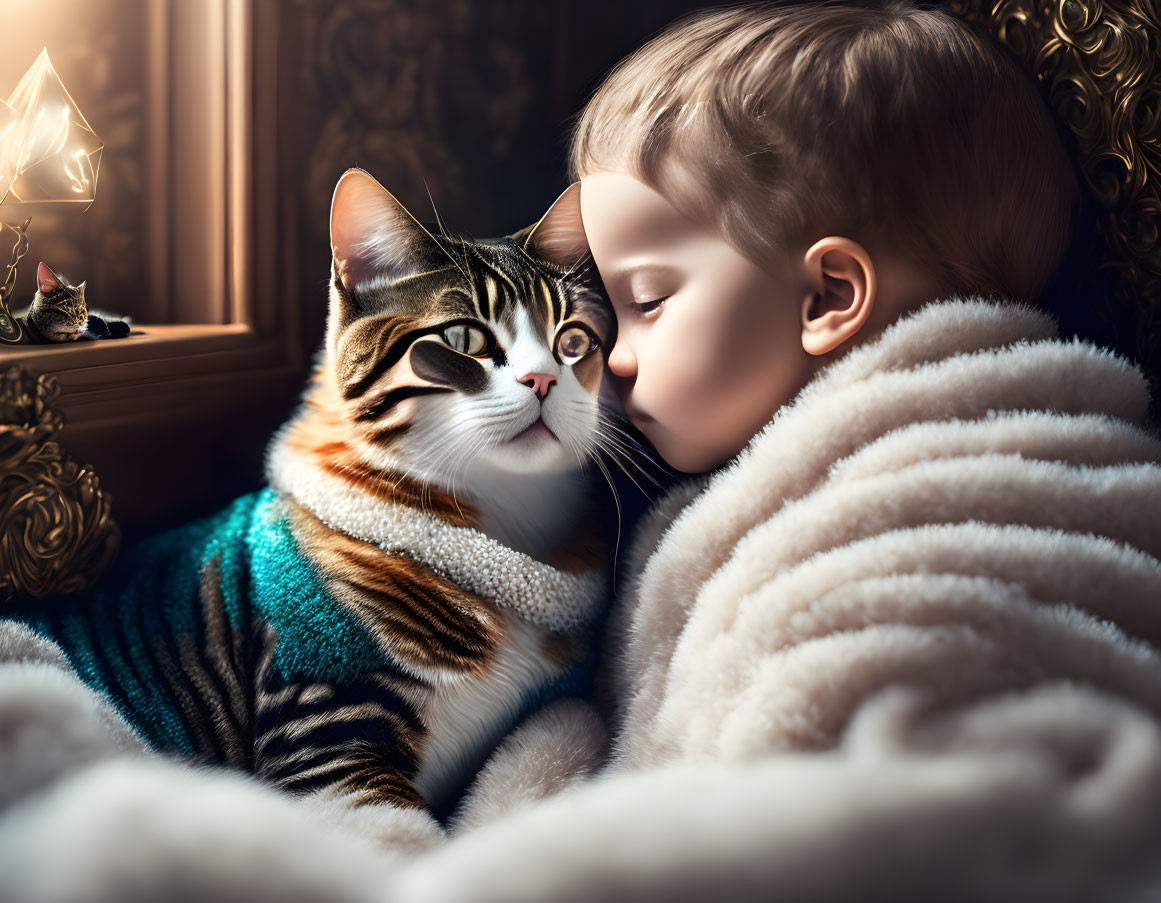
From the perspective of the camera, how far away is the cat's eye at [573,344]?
0.70 m

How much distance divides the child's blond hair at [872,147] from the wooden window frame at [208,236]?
0.35 m

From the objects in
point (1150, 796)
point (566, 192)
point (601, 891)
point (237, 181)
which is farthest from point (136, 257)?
point (1150, 796)

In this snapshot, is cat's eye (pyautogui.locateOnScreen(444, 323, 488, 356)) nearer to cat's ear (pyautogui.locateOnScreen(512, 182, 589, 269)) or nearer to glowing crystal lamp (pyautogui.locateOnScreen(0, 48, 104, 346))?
Answer: cat's ear (pyautogui.locateOnScreen(512, 182, 589, 269))

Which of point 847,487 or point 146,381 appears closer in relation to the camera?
point 847,487

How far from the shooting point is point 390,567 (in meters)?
0.65

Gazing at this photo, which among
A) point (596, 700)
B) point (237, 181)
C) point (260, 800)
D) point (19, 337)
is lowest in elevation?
point (596, 700)

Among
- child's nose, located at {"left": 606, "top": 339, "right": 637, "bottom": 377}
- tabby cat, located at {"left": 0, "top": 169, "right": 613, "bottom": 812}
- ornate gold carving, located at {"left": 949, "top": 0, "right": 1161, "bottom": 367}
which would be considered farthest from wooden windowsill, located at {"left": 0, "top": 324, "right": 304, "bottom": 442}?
ornate gold carving, located at {"left": 949, "top": 0, "right": 1161, "bottom": 367}

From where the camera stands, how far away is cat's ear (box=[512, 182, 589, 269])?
2.44 ft

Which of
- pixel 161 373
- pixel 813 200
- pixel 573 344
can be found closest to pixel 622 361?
pixel 573 344

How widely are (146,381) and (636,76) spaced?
49 centimetres

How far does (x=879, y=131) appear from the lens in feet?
2.02

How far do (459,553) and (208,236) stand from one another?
0.41 meters

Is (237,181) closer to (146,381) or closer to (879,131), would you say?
(146,381)

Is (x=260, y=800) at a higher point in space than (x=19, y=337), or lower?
lower
